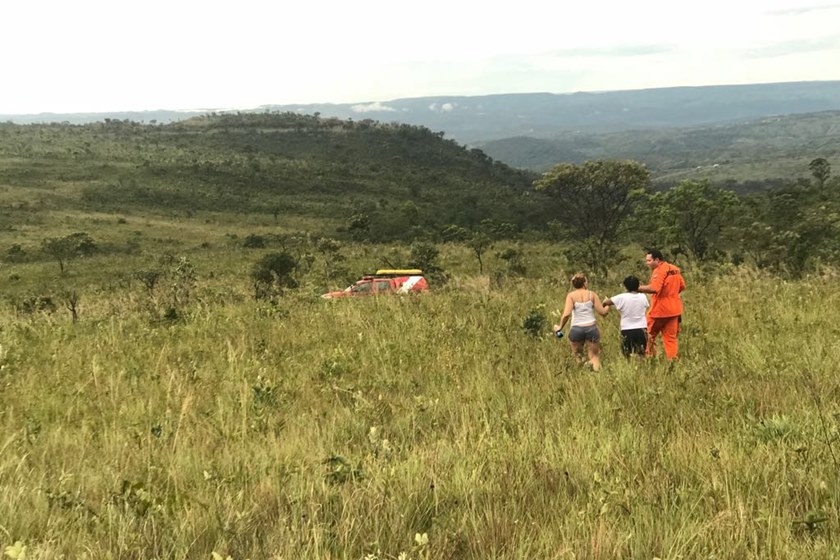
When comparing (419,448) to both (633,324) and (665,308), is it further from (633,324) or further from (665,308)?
(665,308)

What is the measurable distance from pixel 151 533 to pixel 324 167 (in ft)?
381

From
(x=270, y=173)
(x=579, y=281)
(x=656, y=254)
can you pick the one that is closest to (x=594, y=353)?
(x=579, y=281)

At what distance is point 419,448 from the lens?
3.19m

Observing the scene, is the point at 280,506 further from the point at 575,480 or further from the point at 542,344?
the point at 542,344

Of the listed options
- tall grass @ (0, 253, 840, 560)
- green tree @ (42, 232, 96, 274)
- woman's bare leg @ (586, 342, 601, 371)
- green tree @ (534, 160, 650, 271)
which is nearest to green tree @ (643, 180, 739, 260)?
green tree @ (534, 160, 650, 271)

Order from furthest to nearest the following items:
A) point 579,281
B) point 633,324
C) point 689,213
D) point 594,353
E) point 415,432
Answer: point 689,213 → point 579,281 → point 633,324 → point 594,353 → point 415,432

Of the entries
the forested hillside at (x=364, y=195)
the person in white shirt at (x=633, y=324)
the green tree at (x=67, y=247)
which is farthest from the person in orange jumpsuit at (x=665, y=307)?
the green tree at (x=67, y=247)

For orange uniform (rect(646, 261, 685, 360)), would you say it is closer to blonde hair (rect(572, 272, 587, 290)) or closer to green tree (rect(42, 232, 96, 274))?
blonde hair (rect(572, 272, 587, 290))

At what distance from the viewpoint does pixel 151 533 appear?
234 cm

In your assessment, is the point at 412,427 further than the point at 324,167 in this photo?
No

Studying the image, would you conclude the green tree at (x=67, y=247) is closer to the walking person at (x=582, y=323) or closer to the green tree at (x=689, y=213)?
the green tree at (x=689, y=213)

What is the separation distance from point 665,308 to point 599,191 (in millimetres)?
43812

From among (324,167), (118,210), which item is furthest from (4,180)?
(324,167)

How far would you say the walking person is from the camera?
6143 mm
